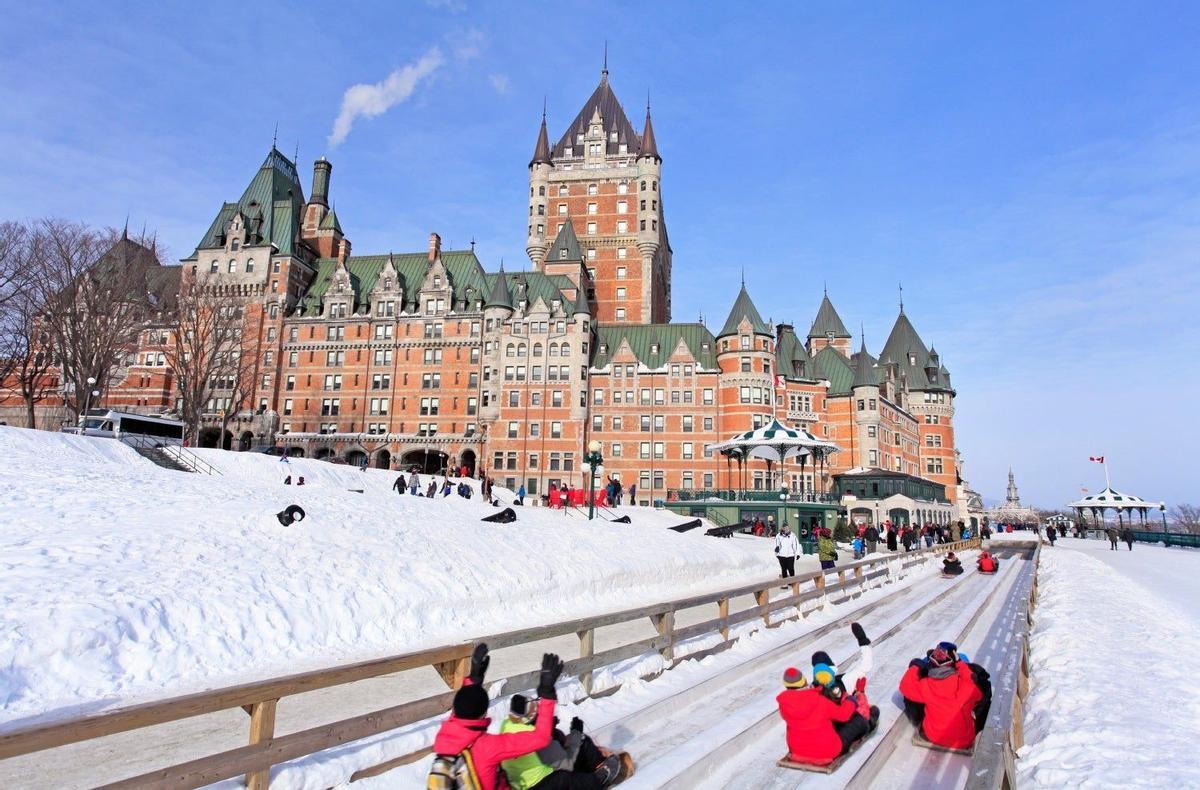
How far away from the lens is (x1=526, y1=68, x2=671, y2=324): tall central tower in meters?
76.9

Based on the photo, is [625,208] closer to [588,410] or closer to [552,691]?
[588,410]

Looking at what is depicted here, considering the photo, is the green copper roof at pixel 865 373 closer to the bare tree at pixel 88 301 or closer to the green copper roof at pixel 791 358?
the green copper roof at pixel 791 358

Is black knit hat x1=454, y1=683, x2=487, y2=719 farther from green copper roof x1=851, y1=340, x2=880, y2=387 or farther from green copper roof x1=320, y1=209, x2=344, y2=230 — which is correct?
green copper roof x1=320, y1=209, x2=344, y2=230

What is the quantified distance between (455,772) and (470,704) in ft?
1.42

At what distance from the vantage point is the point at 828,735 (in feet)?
20.6

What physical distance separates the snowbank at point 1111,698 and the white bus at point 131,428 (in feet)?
129

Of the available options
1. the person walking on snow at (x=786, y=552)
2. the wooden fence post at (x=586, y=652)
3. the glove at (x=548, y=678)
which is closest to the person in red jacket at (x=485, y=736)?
the glove at (x=548, y=678)

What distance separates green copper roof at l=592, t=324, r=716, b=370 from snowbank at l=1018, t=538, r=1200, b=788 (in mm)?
48220

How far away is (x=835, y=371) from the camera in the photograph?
72938 millimetres

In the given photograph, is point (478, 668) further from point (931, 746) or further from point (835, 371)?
point (835, 371)

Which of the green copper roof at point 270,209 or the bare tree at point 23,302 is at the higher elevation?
the green copper roof at point 270,209

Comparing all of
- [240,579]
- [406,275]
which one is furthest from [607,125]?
[240,579]

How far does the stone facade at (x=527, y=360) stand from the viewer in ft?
201

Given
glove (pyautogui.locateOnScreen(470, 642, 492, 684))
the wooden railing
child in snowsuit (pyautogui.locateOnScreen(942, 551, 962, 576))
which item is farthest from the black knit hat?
child in snowsuit (pyautogui.locateOnScreen(942, 551, 962, 576))
